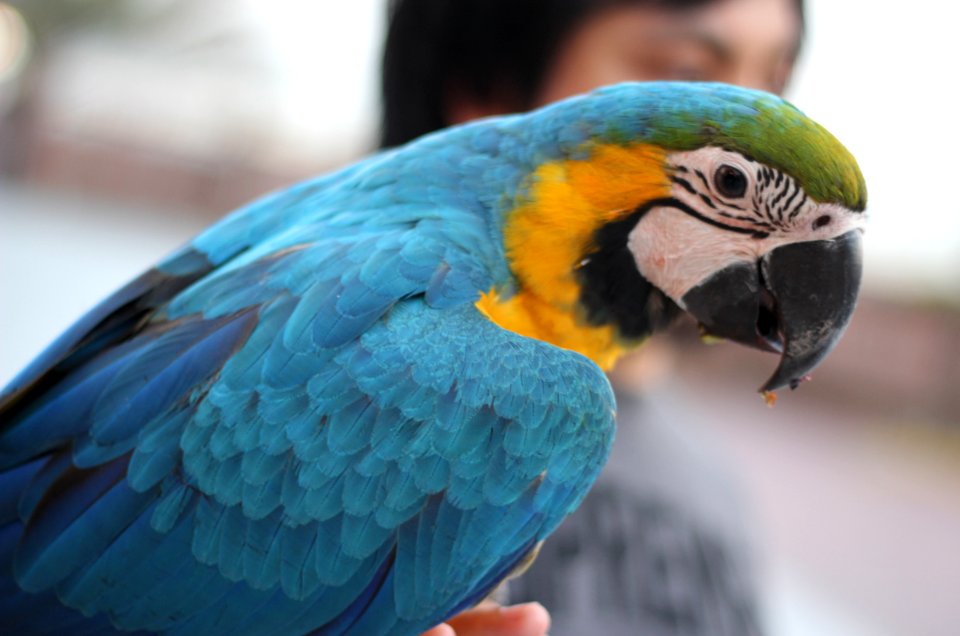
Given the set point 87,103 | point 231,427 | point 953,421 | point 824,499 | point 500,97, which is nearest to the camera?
point 231,427

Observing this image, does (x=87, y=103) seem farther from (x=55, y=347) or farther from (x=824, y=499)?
(x=55, y=347)

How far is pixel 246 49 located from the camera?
7492 mm

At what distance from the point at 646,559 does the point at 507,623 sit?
408mm

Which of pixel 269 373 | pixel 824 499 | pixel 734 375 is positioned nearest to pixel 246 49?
pixel 734 375

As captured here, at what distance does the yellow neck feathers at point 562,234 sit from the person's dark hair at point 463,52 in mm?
468

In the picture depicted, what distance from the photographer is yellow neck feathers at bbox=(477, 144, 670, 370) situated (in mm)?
714

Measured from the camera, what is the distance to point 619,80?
1094 millimetres

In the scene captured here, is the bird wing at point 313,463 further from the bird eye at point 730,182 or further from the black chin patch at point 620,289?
the bird eye at point 730,182

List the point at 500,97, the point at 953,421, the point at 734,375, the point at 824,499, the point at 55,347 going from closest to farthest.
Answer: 1. the point at 55,347
2. the point at 500,97
3. the point at 824,499
4. the point at 953,421
5. the point at 734,375

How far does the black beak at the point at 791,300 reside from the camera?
2.16 ft

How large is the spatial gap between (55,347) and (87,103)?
31.1ft

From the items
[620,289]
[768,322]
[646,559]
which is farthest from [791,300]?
[646,559]

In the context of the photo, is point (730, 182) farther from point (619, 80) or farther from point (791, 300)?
point (619, 80)

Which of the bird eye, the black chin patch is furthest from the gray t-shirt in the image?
the bird eye
